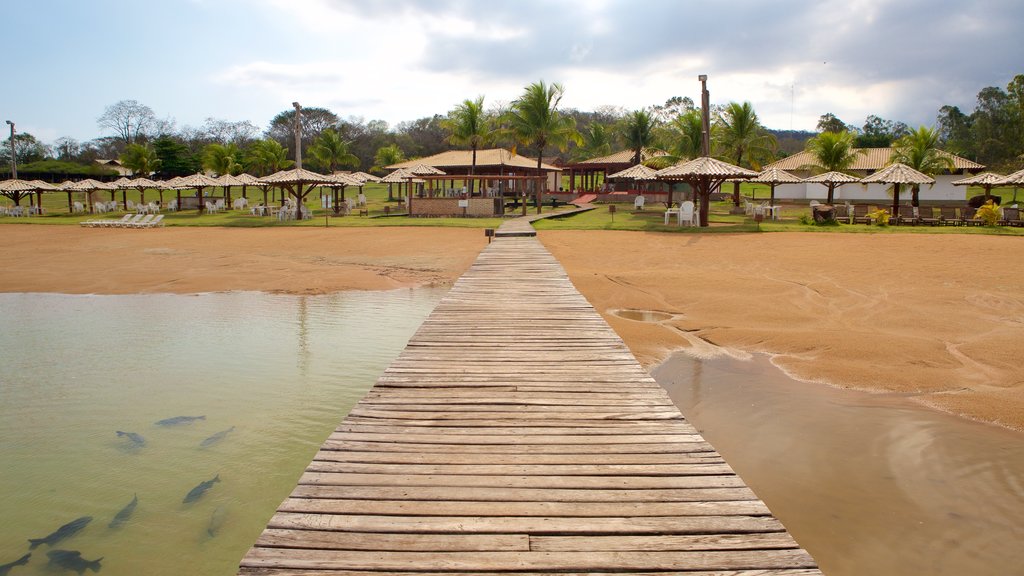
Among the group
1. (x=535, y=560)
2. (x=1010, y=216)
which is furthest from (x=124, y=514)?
(x=1010, y=216)

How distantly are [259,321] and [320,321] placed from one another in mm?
1000

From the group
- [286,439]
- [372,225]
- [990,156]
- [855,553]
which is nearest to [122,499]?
[286,439]

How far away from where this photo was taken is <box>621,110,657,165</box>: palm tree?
39438mm

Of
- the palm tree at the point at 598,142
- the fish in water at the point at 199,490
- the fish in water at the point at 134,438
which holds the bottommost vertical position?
the fish in water at the point at 199,490

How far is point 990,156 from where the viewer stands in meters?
45.4

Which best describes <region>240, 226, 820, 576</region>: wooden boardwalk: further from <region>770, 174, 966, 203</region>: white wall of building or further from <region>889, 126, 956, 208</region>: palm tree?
<region>770, 174, 966, 203</region>: white wall of building

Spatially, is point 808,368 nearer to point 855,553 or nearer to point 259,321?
point 855,553

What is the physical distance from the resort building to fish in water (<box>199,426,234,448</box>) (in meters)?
33.4

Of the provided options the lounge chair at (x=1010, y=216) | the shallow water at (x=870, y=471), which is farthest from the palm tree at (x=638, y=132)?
the shallow water at (x=870, y=471)

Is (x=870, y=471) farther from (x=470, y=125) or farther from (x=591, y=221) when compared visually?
(x=470, y=125)

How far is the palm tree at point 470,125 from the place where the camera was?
3678cm

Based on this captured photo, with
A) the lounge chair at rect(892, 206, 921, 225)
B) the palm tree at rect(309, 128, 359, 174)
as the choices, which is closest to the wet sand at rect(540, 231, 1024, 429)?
the lounge chair at rect(892, 206, 921, 225)

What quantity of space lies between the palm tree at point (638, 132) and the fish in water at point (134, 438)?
3720 centimetres

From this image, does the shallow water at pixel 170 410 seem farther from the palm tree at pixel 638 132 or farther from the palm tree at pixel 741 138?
the palm tree at pixel 638 132
